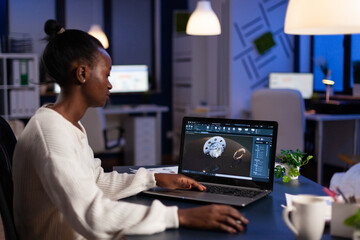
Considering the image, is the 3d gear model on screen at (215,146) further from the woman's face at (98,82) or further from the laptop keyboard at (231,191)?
the woman's face at (98,82)

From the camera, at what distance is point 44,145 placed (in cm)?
124

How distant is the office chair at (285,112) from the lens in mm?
4012

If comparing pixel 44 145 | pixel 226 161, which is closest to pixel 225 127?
pixel 226 161

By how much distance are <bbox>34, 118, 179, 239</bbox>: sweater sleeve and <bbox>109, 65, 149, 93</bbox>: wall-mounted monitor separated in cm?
462

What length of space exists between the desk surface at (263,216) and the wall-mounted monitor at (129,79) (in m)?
4.24

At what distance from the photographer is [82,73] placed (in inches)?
54.1

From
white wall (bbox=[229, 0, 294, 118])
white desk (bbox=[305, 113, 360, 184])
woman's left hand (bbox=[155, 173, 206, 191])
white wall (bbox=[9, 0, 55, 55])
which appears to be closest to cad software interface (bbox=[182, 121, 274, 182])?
woman's left hand (bbox=[155, 173, 206, 191])

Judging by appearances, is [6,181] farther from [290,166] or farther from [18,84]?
[18,84]

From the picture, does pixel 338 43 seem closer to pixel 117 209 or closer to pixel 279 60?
pixel 279 60

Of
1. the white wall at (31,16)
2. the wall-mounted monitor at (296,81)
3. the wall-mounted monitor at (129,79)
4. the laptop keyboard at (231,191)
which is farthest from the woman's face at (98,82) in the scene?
the white wall at (31,16)

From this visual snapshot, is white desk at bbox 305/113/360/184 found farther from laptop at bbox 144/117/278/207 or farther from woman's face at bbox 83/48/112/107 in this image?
woman's face at bbox 83/48/112/107

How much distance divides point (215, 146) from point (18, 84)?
3.80 metres

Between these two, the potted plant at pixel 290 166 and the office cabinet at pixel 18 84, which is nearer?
the potted plant at pixel 290 166

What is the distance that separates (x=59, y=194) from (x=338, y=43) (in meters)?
4.80
